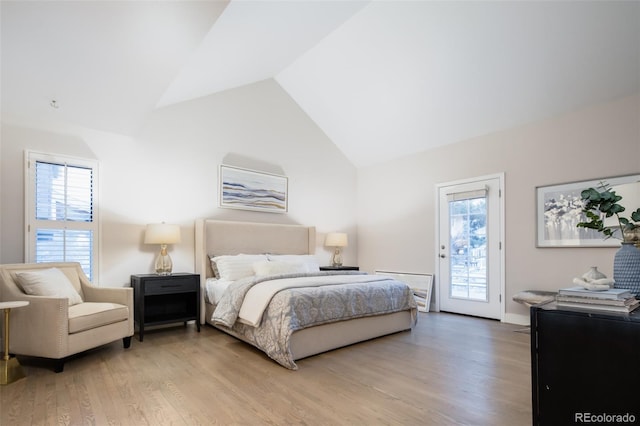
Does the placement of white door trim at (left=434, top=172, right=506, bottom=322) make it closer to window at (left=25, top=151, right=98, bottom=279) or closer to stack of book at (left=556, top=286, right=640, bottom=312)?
stack of book at (left=556, top=286, right=640, bottom=312)

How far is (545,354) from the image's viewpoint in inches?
58.0

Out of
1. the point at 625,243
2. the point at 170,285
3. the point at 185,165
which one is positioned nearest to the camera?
the point at 625,243

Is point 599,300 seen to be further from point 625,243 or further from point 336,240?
point 336,240

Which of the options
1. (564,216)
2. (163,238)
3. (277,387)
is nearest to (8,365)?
(163,238)

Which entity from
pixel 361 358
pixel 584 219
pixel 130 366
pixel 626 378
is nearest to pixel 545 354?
pixel 626 378

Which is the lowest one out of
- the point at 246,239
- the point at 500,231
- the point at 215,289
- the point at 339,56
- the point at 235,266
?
the point at 215,289

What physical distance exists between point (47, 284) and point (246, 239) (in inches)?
95.5

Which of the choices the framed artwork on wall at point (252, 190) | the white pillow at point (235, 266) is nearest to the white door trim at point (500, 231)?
the framed artwork on wall at point (252, 190)

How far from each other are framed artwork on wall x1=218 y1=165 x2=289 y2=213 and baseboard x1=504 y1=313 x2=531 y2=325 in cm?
353

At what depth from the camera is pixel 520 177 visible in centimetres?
454

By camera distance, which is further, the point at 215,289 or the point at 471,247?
the point at 471,247

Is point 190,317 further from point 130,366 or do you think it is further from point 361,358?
point 361,358

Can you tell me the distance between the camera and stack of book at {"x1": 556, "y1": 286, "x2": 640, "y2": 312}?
1.43m

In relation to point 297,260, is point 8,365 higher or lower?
lower
